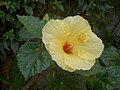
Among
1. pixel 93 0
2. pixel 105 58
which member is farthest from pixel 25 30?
pixel 93 0

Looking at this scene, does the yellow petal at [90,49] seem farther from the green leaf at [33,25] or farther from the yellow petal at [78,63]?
the green leaf at [33,25]

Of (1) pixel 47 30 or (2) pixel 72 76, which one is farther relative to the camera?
(2) pixel 72 76

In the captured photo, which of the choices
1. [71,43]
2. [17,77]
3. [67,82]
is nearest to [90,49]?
[71,43]

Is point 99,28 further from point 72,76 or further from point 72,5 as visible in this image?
point 72,76

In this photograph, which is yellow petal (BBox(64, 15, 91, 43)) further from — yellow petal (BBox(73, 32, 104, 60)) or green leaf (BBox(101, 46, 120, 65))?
green leaf (BBox(101, 46, 120, 65))

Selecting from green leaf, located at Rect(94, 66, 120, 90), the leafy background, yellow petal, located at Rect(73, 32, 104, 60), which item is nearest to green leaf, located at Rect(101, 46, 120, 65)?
the leafy background

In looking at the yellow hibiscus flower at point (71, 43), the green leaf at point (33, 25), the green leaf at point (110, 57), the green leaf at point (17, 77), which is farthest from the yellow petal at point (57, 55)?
the green leaf at point (110, 57)

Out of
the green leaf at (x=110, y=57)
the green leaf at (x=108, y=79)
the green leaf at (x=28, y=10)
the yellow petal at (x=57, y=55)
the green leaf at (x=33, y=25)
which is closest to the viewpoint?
the yellow petal at (x=57, y=55)
